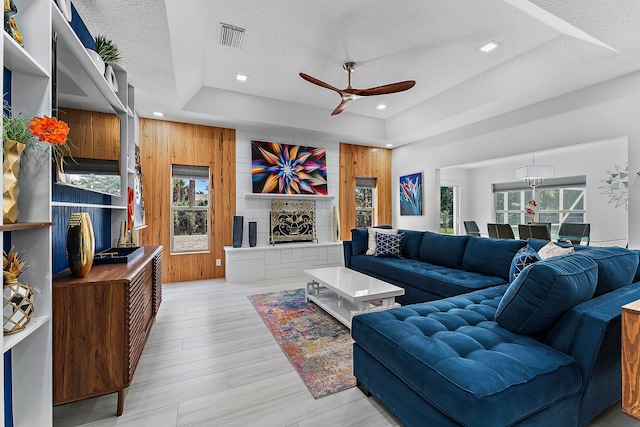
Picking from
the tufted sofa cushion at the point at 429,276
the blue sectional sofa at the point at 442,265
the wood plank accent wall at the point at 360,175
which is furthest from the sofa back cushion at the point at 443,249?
the wood plank accent wall at the point at 360,175

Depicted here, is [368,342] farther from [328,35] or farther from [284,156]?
[284,156]

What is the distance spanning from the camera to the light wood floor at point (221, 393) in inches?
63.6

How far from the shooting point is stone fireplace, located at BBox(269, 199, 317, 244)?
5324 millimetres

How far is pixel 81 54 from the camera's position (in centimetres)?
187

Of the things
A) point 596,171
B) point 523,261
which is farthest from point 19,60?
point 596,171

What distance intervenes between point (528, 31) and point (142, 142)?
5.30 metres

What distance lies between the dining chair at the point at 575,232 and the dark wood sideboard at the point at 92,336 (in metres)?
6.02

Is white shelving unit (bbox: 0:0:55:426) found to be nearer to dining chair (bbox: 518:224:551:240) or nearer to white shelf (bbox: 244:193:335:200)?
white shelf (bbox: 244:193:335:200)

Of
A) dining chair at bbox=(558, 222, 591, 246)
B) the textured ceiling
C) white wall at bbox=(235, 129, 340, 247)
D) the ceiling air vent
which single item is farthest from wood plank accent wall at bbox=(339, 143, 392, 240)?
the ceiling air vent

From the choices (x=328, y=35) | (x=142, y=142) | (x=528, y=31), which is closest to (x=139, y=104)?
(x=142, y=142)

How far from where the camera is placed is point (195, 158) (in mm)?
4797

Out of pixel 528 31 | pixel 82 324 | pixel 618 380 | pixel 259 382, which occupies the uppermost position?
pixel 528 31

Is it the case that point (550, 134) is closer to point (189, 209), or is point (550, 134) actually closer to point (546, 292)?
point (546, 292)

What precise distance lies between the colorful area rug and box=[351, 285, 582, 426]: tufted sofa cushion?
417 millimetres
